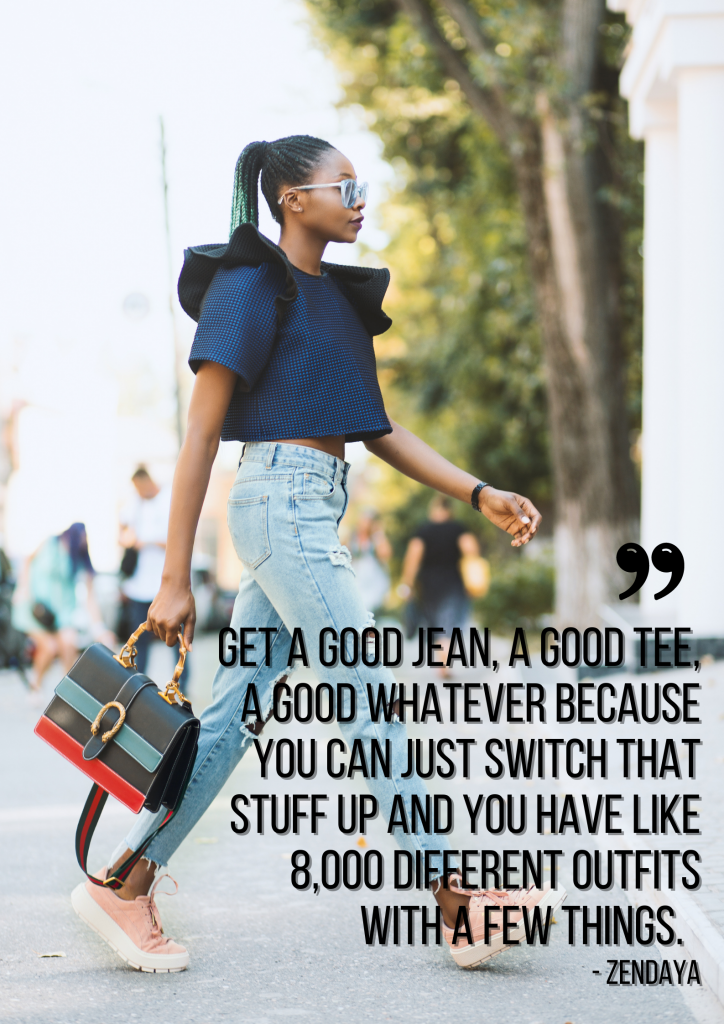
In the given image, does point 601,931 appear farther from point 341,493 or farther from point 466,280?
point 466,280

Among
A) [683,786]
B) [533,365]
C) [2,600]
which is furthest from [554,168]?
[683,786]

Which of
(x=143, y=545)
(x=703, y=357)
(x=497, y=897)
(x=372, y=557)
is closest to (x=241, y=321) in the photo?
(x=497, y=897)

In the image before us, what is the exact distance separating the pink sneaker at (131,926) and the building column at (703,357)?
7.14 metres

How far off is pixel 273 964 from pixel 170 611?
3.74 ft

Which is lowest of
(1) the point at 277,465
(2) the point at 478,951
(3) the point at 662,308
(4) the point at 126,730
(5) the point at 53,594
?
(2) the point at 478,951

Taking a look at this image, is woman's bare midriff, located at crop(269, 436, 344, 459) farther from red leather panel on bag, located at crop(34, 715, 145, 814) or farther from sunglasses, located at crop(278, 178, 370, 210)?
red leather panel on bag, located at crop(34, 715, 145, 814)

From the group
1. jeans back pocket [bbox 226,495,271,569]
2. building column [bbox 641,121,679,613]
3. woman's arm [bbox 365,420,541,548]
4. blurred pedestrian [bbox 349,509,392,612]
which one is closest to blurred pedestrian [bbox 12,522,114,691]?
blurred pedestrian [bbox 349,509,392,612]

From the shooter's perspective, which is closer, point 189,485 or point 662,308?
point 189,485

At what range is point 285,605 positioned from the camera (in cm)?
336

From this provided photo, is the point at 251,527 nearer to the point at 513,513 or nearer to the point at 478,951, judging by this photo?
the point at 513,513

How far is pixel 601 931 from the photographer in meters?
4.01

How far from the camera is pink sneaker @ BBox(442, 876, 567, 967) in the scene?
3354 millimetres

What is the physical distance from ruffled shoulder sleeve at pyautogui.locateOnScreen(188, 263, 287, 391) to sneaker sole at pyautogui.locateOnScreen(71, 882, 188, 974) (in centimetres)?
141

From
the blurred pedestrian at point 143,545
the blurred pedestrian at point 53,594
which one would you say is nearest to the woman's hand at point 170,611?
the blurred pedestrian at point 143,545
